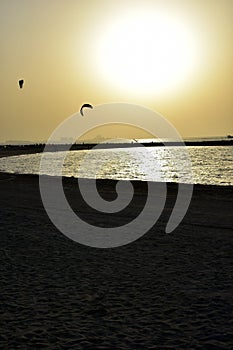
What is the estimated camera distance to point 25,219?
16.9m

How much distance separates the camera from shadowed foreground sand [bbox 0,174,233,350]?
6.28m

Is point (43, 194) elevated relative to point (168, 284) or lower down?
elevated

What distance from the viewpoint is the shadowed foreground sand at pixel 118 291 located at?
20.6ft

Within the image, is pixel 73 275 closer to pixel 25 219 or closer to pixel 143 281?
pixel 143 281

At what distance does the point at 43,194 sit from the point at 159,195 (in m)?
6.82

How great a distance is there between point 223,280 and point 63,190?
68.7 feet

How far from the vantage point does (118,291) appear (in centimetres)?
838

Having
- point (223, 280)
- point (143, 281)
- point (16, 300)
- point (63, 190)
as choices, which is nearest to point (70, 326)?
point (16, 300)

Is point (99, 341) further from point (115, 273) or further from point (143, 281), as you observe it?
point (115, 273)

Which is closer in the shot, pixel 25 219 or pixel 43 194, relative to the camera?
pixel 25 219

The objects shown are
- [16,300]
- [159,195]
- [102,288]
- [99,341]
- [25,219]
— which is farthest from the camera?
[159,195]

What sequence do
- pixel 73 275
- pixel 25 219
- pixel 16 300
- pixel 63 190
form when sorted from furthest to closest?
1. pixel 63 190
2. pixel 25 219
3. pixel 73 275
4. pixel 16 300

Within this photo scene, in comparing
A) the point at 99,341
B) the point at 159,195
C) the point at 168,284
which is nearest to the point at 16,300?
the point at 99,341

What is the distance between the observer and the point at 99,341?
6125 mm
